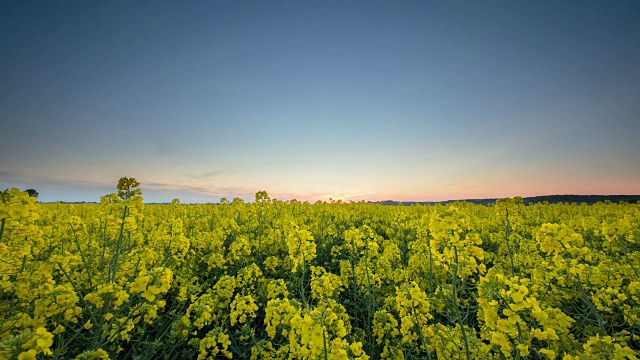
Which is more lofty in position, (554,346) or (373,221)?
(373,221)

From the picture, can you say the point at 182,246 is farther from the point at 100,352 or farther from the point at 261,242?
the point at 261,242

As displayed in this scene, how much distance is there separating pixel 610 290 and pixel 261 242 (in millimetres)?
6663

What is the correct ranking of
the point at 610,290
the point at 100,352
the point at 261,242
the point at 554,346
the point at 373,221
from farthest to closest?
the point at 373,221
the point at 261,242
the point at 610,290
the point at 554,346
the point at 100,352

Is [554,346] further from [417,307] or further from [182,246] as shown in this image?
[182,246]

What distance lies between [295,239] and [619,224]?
5967 millimetres

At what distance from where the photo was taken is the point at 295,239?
13.6 feet

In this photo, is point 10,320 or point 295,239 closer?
point 10,320

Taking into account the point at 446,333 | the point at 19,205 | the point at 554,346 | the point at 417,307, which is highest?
the point at 19,205

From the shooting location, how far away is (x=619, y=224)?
504 cm

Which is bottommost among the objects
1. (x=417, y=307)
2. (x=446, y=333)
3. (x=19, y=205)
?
(x=446, y=333)

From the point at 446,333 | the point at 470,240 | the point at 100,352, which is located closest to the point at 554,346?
the point at 446,333

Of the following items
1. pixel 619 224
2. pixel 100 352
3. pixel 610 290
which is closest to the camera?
pixel 100 352

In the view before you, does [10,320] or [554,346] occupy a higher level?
[10,320]

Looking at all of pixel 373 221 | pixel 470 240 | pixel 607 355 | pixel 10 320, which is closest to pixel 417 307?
pixel 470 240
